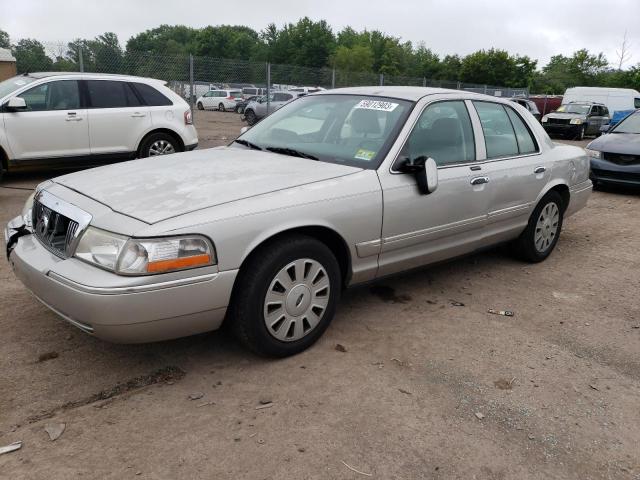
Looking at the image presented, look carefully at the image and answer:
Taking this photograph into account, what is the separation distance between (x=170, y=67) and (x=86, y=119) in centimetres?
799

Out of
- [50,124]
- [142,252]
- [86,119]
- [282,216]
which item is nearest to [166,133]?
[86,119]

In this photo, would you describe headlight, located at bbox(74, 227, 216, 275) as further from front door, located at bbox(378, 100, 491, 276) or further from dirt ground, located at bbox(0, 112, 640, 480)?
front door, located at bbox(378, 100, 491, 276)

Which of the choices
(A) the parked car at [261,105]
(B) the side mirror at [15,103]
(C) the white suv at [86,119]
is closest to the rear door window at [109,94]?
(C) the white suv at [86,119]

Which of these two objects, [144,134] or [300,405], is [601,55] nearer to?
[144,134]

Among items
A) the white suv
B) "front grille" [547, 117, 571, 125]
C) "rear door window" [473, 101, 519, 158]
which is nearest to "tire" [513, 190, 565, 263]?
"rear door window" [473, 101, 519, 158]

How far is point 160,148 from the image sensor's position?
9.19 metres

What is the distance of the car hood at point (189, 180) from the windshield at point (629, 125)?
8.43m

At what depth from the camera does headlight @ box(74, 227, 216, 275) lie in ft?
9.06

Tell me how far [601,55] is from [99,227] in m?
60.3

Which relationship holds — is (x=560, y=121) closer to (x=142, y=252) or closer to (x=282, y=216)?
(x=282, y=216)

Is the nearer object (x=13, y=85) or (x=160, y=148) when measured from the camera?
(x=13, y=85)

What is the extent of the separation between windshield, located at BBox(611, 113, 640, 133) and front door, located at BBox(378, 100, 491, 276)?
23.4 feet

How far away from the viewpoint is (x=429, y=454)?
260 cm

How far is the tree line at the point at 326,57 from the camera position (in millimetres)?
14094
